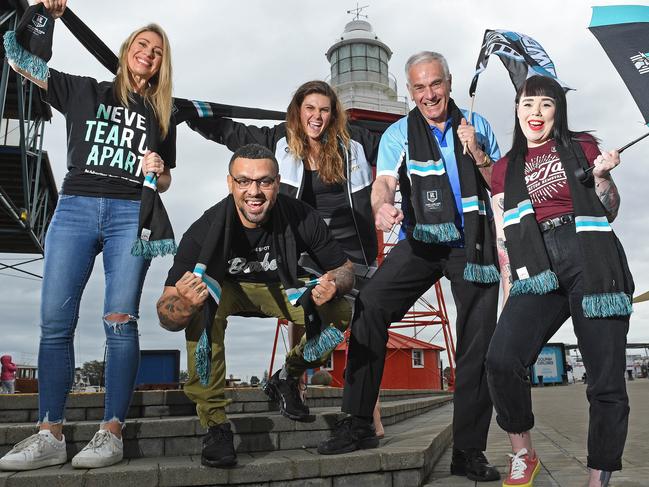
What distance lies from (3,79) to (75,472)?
10222mm

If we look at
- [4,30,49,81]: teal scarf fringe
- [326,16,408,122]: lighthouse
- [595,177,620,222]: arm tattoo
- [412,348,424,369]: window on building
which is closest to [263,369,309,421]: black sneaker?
[595,177,620,222]: arm tattoo

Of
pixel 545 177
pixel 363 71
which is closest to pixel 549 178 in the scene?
pixel 545 177

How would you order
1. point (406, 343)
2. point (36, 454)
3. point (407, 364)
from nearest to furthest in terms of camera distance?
point (36, 454) < point (407, 364) < point (406, 343)

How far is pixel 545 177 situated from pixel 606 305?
0.67m

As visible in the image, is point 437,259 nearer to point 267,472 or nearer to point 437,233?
point 437,233

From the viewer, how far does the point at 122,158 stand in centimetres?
304

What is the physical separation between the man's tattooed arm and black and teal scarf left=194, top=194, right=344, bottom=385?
11 centimetres

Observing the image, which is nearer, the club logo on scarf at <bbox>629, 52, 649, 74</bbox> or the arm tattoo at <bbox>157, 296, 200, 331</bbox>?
the arm tattoo at <bbox>157, 296, 200, 331</bbox>

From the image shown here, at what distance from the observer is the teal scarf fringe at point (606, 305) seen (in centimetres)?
243

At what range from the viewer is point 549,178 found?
2725mm

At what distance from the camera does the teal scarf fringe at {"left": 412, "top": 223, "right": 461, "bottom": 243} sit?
9.96ft

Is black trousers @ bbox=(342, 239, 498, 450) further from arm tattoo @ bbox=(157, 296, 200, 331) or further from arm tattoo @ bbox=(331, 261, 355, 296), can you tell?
arm tattoo @ bbox=(157, 296, 200, 331)

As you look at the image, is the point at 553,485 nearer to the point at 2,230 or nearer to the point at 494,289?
the point at 494,289

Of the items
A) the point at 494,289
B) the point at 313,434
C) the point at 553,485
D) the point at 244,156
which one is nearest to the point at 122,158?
the point at 244,156
